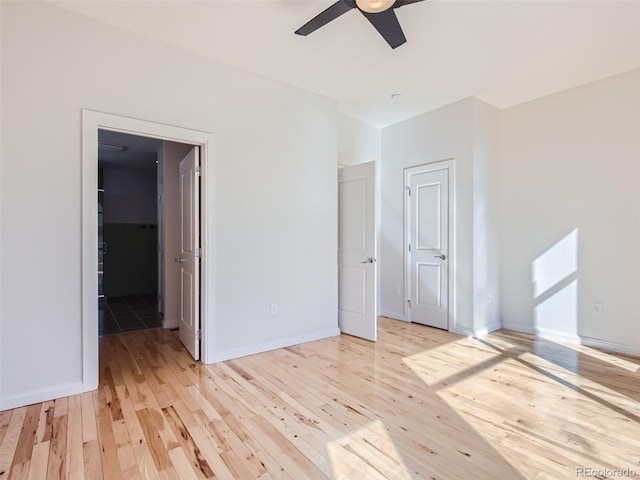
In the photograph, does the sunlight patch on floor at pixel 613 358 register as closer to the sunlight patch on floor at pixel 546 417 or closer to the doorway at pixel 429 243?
the sunlight patch on floor at pixel 546 417

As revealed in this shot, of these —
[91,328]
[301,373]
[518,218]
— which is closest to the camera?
[91,328]

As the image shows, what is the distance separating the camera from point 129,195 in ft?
23.2

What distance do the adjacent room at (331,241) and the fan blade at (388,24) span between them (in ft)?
0.07

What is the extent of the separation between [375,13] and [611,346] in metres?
3.98

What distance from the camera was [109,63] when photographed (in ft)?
8.43

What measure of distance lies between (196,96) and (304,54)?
1.06 m

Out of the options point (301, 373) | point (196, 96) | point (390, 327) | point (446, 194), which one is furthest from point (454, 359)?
point (196, 96)

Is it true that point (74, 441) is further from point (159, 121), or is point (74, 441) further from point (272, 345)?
point (159, 121)

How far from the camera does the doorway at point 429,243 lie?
422cm

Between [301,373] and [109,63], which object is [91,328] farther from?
[109,63]

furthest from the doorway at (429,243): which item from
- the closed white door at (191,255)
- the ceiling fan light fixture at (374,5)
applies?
the closed white door at (191,255)

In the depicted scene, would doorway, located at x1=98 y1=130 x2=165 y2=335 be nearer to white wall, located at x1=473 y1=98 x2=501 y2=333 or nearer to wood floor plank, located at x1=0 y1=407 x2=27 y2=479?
wood floor plank, located at x1=0 y1=407 x2=27 y2=479

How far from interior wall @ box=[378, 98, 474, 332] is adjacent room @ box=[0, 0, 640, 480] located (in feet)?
0.10

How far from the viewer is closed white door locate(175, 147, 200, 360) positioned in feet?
10.2
